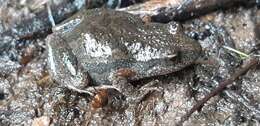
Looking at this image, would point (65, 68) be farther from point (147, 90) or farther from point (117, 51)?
point (147, 90)

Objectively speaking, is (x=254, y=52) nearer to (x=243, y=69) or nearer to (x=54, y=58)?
(x=243, y=69)

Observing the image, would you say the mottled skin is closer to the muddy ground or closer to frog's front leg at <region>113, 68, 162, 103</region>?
frog's front leg at <region>113, 68, 162, 103</region>

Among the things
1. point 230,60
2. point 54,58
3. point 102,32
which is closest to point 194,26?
point 230,60

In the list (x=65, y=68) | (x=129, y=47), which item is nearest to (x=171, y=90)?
(x=129, y=47)

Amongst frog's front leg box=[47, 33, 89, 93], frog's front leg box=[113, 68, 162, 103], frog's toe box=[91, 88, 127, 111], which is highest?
frog's front leg box=[47, 33, 89, 93]

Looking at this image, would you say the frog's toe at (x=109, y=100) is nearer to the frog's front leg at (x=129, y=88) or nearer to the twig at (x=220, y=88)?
the frog's front leg at (x=129, y=88)

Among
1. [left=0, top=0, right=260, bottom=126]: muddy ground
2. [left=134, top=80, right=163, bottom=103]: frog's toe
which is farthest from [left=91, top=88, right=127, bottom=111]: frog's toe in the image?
[left=134, top=80, right=163, bottom=103]: frog's toe
